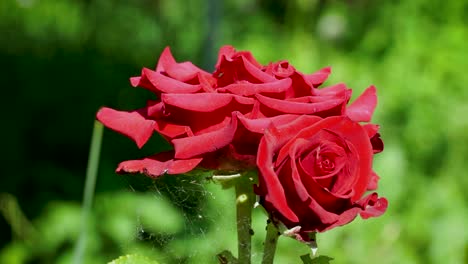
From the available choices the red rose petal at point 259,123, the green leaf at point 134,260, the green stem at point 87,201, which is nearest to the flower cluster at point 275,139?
the red rose petal at point 259,123

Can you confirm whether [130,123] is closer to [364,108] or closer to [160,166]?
[160,166]

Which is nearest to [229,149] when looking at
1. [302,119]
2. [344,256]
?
[302,119]

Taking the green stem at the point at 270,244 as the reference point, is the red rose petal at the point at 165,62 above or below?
above

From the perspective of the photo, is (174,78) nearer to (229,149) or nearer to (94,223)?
(229,149)

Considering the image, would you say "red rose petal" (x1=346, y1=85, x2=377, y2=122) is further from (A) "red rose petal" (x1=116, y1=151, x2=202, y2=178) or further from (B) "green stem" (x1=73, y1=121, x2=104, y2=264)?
(B) "green stem" (x1=73, y1=121, x2=104, y2=264)

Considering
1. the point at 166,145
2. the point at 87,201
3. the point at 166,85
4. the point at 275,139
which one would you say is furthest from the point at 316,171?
the point at 166,145

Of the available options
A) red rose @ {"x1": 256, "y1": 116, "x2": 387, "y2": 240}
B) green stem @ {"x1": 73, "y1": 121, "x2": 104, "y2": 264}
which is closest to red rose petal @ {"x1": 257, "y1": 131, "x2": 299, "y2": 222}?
red rose @ {"x1": 256, "y1": 116, "x2": 387, "y2": 240}

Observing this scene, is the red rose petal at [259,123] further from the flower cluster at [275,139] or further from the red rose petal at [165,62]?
the red rose petal at [165,62]
